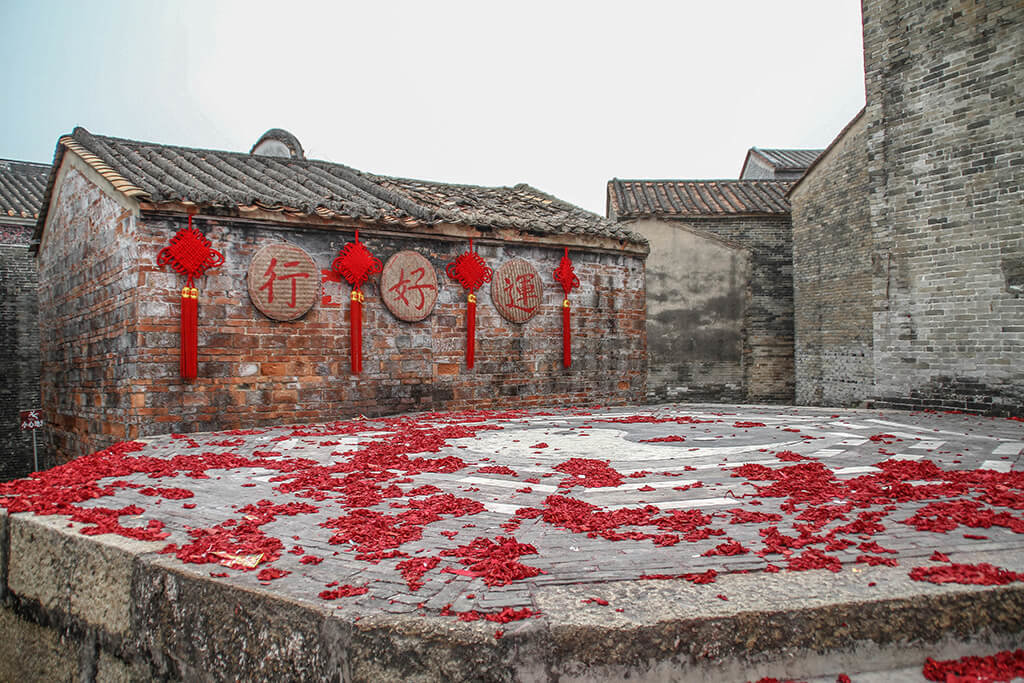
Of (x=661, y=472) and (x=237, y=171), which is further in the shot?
(x=237, y=171)

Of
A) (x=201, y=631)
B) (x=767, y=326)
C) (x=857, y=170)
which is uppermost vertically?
(x=857, y=170)

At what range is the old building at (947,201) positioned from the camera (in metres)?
8.76

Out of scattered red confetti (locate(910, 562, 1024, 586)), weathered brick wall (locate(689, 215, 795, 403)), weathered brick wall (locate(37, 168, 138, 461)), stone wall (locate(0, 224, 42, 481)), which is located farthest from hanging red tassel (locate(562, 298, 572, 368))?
stone wall (locate(0, 224, 42, 481))

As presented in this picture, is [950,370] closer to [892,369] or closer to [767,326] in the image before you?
[892,369]

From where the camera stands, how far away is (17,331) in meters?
16.4

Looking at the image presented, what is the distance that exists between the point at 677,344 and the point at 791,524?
579 inches

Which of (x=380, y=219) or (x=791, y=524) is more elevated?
(x=380, y=219)

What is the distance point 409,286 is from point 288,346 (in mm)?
1904

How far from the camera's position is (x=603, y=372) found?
10789 mm

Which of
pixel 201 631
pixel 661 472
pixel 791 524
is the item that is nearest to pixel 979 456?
pixel 661 472

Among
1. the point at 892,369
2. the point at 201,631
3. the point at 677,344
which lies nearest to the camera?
the point at 201,631

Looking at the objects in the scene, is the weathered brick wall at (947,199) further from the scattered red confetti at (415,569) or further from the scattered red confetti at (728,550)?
the scattered red confetti at (415,569)

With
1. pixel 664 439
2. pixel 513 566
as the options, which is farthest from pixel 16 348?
pixel 513 566

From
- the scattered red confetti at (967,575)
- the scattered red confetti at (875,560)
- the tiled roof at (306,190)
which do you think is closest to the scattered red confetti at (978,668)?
the scattered red confetti at (967,575)
